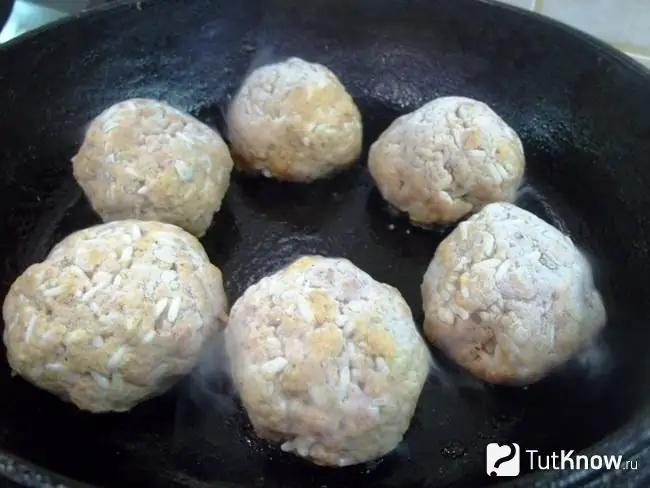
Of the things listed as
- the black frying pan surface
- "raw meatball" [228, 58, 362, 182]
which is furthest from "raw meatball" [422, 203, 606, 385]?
"raw meatball" [228, 58, 362, 182]

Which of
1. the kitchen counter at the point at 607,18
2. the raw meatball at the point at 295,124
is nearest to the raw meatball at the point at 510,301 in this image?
the raw meatball at the point at 295,124

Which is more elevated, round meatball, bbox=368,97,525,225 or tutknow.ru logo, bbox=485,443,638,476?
round meatball, bbox=368,97,525,225

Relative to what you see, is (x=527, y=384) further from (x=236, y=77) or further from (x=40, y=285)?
(x=236, y=77)

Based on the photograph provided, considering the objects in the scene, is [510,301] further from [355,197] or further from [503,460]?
[355,197]

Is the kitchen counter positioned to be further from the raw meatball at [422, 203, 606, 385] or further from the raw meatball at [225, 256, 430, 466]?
the raw meatball at [225, 256, 430, 466]

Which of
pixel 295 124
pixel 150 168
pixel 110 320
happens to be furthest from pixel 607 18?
pixel 110 320

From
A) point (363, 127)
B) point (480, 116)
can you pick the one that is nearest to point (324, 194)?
point (363, 127)
